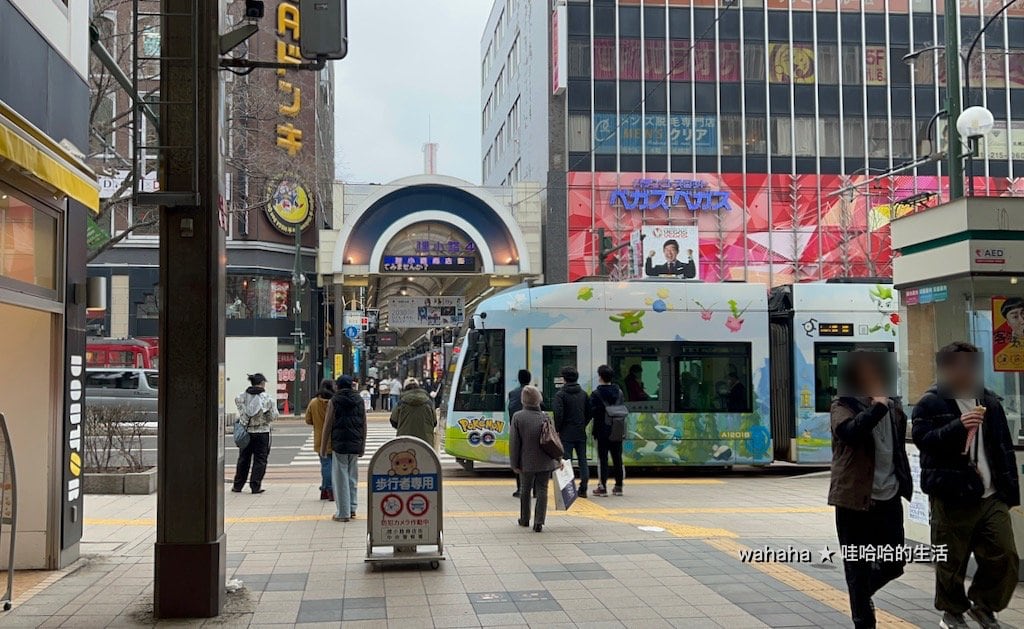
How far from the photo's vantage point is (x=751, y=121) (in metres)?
44.2

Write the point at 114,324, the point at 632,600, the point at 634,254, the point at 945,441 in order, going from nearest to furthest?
1. the point at 945,441
2. the point at 632,600
3. the point at 114,324
4. the point at 634,254

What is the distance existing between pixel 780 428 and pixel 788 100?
102 ft

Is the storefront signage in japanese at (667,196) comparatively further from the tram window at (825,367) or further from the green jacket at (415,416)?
the green jacket at (415,416)

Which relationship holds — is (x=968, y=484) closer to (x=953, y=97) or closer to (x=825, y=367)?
(x=953, y=97)

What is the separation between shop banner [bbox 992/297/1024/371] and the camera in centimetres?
771

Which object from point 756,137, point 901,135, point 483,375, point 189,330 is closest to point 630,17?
point 756,137

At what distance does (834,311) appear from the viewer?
1661cm

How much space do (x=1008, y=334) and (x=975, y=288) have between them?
0.46 metres

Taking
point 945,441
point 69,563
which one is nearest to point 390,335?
point 69,563

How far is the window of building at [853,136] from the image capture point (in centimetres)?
4456

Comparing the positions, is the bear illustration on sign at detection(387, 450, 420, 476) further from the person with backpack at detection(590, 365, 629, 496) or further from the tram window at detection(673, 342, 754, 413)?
the tram window at detection(673, 342, 754, 413)

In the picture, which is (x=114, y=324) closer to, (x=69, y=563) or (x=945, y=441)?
(x=69, y=563)

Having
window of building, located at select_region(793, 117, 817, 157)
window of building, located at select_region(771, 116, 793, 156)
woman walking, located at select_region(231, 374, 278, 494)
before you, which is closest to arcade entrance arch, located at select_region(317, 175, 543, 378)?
window of building, located at select_region(771, 116, 793, 156)

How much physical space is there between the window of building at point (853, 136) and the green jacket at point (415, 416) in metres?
37.1
